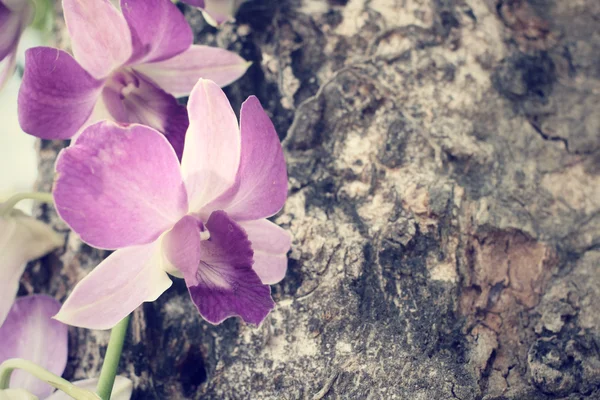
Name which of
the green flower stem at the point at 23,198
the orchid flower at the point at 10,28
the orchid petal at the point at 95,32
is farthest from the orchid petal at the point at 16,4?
the green flower stem at the point at 23,198

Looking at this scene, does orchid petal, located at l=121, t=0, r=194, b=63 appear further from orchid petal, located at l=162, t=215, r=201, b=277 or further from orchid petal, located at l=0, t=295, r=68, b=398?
orchid petal, located at l=0, t=295, r=68, b=398

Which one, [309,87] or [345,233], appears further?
[309,87]

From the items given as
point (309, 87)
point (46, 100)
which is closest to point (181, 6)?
point (309, 87)

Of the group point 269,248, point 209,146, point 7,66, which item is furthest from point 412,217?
point 7,66

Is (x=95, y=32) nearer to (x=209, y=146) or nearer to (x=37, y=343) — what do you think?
(x=209, y=146)

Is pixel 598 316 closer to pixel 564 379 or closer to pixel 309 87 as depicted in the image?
pixel 564 379

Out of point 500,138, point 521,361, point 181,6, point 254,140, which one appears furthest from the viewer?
point 181,6

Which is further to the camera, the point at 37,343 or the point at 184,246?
the point at 37,343
